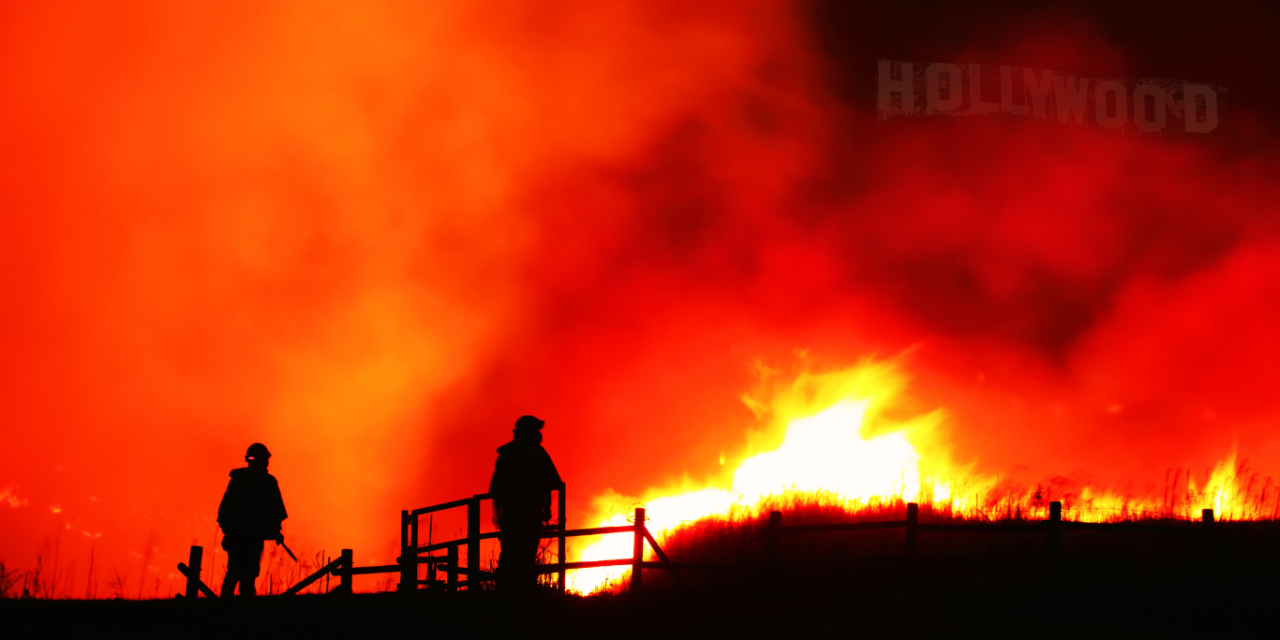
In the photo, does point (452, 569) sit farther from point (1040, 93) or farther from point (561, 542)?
point (1040, 93)

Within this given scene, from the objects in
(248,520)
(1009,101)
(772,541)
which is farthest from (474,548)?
(1009,101)

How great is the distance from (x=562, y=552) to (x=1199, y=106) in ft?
111

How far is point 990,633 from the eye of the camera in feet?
44.0

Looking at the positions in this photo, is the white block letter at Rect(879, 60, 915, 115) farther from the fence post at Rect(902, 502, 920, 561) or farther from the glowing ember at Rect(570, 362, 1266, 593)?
the fence post at Rect(902, 502, 920, 561)

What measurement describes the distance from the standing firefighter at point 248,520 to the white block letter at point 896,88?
3181 centimetres

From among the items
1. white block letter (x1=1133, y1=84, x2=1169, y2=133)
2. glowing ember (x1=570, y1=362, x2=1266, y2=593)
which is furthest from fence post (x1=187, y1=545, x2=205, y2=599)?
white block letter (x1=1133, y1=84, x2=1169, y2=133)

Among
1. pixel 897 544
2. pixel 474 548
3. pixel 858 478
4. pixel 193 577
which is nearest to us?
pixel 193 577

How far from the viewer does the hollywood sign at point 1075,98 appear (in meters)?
42.5

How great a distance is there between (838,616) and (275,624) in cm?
603

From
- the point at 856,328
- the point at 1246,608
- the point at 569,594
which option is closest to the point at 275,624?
the point at 569,594

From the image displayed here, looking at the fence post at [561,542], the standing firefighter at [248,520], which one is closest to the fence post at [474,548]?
the fence post at [561,542]

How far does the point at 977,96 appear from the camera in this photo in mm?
43000

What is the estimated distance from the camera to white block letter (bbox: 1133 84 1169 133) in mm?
42500

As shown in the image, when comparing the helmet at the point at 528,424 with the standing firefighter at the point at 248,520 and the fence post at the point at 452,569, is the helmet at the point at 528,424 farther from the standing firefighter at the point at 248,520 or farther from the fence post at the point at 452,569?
the standing firefighter at the point at 248,520
